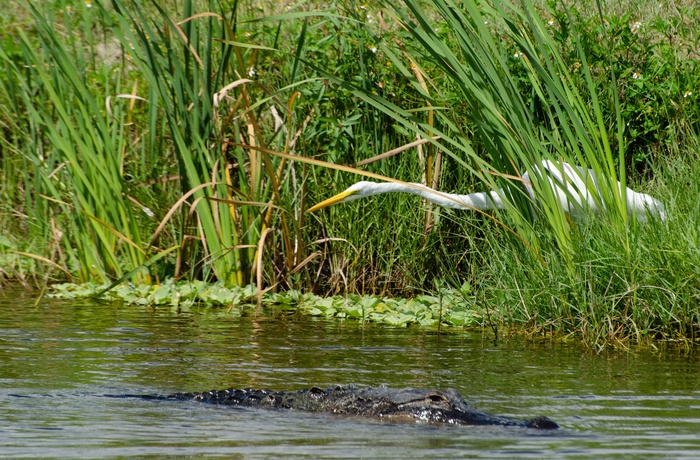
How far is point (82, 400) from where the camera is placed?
4.64 m

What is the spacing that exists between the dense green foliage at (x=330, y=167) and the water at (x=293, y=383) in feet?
1.67

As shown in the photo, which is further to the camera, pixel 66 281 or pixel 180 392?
pixel 66 281

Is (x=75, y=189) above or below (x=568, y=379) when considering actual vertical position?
above

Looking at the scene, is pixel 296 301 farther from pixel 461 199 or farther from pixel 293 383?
pixel 293 383

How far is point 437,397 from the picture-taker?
4.23m

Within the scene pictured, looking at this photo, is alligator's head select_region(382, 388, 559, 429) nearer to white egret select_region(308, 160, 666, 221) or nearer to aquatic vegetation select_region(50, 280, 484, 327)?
white egret select_region(308, 160, 666, 221)

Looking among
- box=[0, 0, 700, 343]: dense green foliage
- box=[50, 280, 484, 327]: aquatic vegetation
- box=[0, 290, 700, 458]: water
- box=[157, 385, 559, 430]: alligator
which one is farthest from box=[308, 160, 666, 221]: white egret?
box=[157, 385, 559, 430]: alligator

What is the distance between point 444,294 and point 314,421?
3232 mm

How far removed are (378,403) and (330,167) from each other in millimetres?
2522

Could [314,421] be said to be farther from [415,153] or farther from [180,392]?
[415,153]

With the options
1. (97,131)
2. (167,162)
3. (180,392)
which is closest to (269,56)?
(167,162)

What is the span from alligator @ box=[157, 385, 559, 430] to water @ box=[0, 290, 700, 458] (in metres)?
0.07

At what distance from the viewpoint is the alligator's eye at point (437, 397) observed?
4.22m

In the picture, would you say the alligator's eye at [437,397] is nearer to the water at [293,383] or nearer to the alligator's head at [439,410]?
the alligator's head at [439,410]
